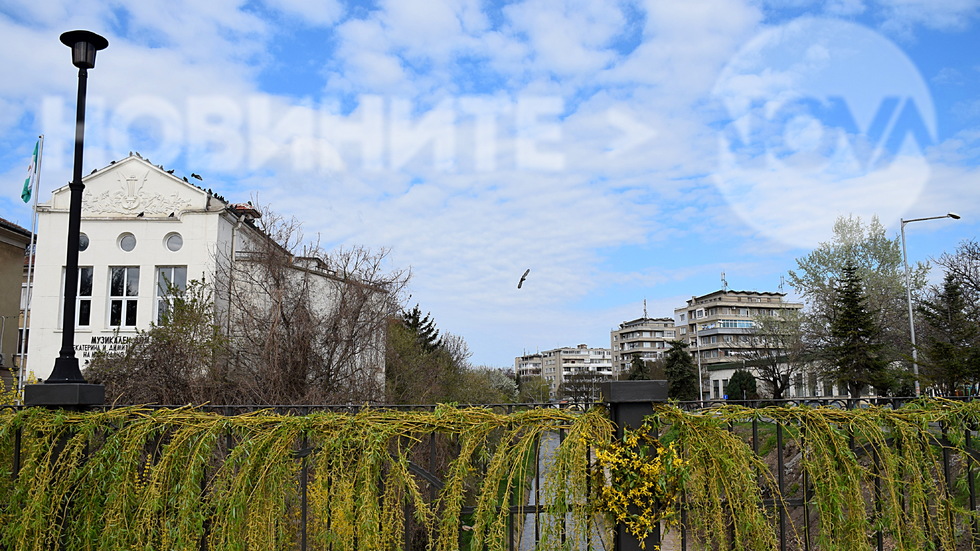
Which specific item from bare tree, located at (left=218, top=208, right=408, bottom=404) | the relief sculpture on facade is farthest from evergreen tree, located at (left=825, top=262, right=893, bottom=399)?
the relief sculpture on facade

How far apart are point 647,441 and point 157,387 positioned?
39.8 feet

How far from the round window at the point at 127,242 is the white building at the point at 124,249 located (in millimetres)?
28

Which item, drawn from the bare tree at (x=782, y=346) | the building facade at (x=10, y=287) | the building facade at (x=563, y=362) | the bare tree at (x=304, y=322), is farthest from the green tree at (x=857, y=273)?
→ the building facade at (x=563, y=362)

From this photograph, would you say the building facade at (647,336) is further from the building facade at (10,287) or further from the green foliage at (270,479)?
the green foliage at (270,479)

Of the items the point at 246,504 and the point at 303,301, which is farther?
the point at 303,301

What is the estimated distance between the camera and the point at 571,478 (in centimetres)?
328

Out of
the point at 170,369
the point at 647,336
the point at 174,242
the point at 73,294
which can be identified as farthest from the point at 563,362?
the point at 73,294

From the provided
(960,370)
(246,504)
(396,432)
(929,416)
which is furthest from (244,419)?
(960,370)

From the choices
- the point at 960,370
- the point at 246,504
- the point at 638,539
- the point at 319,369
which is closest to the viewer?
the point at 638,539

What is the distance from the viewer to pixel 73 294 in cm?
474

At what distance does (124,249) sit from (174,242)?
4.96ft

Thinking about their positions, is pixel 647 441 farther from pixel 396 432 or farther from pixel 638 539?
pixel 396 432

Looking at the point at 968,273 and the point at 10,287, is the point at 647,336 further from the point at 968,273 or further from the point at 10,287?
the point at 10,287

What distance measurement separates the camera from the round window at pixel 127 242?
18438 mm
